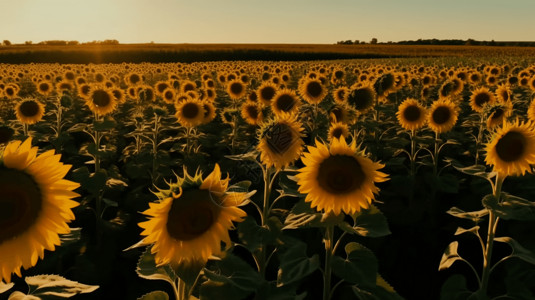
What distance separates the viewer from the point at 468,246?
5.89 m

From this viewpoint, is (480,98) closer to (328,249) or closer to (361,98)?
(361,98)

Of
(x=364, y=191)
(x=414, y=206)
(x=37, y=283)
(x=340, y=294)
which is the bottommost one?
(x=340, y=294)

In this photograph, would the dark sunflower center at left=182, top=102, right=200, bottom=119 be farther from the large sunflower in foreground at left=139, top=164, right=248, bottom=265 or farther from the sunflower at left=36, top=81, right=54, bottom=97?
the sunflower at left=36, top=81, right=54, bottom=97

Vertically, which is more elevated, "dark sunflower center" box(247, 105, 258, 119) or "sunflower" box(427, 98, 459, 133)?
"sunflower" box(427, 98, 459, 133)

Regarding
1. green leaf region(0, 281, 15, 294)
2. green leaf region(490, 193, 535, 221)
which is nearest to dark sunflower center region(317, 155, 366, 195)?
green leaf region(490, 193, 535, 221)

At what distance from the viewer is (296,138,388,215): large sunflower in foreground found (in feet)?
9.66

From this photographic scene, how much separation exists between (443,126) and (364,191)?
455 centimetres

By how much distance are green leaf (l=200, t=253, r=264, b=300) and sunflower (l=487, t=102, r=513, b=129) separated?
5061 millimetres

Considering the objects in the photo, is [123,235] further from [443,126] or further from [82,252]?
[443,126]

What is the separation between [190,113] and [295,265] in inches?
206

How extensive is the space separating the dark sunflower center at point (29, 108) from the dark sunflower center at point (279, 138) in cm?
536

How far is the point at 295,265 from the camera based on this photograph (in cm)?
302

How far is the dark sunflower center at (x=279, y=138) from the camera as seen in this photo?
3842 millimetres

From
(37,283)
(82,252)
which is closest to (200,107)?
(82,252)
